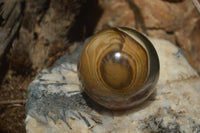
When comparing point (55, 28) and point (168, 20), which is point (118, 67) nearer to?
point (55, 28)

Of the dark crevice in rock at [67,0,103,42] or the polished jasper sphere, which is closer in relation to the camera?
the polished jasper sphere

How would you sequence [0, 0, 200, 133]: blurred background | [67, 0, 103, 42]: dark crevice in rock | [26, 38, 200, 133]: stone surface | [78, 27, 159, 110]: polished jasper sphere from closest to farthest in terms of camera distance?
[78, 27, 159, 110]: polished jasper sphere → [26, 38, 200, 133]: stone surface → [0, 0, 200, 133]: blurred background → [67, 0, 103, 42]: dark crevice in rock

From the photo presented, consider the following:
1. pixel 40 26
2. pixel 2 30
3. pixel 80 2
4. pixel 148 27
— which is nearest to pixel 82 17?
pixel 80 2

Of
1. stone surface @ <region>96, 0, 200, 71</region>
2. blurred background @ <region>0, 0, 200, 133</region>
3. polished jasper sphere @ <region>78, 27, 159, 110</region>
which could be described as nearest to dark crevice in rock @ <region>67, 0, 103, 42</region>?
blurred background @ <region>0, 0, 200, 133</region>

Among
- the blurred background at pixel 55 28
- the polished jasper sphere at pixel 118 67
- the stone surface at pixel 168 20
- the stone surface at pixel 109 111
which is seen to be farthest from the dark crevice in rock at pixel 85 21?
the polished jasper sphere at pixel 118 67

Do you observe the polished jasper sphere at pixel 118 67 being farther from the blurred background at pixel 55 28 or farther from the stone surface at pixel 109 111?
the blurred background at pixel 55 28

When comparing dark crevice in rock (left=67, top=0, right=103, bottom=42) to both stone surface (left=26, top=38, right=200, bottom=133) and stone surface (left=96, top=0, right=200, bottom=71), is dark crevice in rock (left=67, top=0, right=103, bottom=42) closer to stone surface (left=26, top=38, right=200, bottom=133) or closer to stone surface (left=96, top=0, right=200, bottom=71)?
stone surface (left=96, top=0, right=200, bottom=71)
